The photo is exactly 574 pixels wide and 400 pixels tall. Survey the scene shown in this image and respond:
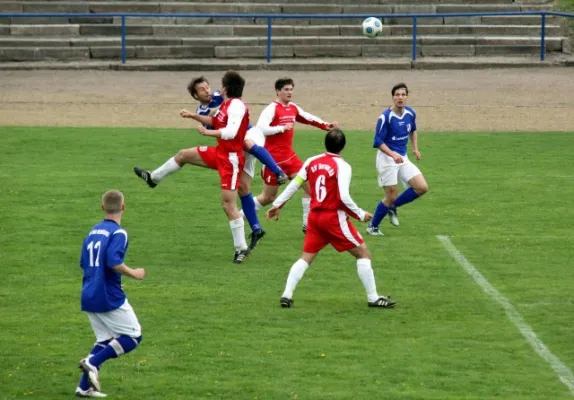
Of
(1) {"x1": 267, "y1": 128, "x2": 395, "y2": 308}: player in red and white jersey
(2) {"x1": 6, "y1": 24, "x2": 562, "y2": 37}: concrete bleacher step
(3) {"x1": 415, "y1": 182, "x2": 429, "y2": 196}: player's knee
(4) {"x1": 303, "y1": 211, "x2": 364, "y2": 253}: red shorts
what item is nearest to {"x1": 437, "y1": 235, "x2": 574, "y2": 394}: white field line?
(3) {"x1": 415, "y1": 182, "x2": 429, "y2": 196}: player's knee

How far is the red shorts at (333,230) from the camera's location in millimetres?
12203

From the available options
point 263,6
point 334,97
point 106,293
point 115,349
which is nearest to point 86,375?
point 115,349

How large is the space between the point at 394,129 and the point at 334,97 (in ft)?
45.9

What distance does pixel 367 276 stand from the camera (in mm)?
12352

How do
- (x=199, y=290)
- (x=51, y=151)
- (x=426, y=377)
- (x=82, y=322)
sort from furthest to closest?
(x=51, y=151) < (x=199, y=290) < (x=82, y=322) < (x=426, y=377)

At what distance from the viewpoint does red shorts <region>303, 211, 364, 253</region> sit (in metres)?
12.2

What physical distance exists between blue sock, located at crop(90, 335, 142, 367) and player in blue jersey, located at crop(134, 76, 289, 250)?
490 cm

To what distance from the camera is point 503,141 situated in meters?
24.8

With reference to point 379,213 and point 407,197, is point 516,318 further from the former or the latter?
point 407,197

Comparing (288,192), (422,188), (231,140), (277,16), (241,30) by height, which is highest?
(277,16)

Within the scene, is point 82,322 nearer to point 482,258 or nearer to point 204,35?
point 482,258

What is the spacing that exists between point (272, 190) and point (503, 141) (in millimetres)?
9846

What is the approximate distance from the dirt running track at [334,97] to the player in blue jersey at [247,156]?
11.2 meters

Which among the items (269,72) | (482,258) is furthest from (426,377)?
(269,72)
